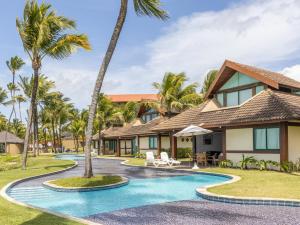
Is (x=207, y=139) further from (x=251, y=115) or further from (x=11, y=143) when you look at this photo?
(x=11, y=143)

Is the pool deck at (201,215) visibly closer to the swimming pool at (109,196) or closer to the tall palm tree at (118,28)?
the swimming pool at (109,196)

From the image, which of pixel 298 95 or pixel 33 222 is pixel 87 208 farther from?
pixel 298 95

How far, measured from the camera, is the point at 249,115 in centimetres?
1920

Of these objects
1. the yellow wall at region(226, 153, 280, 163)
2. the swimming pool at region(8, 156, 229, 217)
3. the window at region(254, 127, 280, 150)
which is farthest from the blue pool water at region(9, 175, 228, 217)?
the window at region(254, 127, 280, 150)

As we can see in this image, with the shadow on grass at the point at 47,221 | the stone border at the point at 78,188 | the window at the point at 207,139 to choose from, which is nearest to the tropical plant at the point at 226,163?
the window at the point at 207,139

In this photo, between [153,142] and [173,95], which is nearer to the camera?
[173,95]

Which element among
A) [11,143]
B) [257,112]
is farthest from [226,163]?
[11,143]

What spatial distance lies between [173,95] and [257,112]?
47.6 ft

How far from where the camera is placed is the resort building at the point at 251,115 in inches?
696

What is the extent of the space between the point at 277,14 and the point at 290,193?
31.3 feet

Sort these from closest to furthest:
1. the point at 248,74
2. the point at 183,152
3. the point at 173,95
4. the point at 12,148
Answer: the point at 248,74 → the point at 183,152 → the point at 173,95 → the point at 12,148

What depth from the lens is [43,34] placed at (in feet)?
64.7

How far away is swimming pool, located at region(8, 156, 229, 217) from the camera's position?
1055 cm

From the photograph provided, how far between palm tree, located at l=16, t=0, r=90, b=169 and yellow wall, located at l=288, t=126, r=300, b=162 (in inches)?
475
